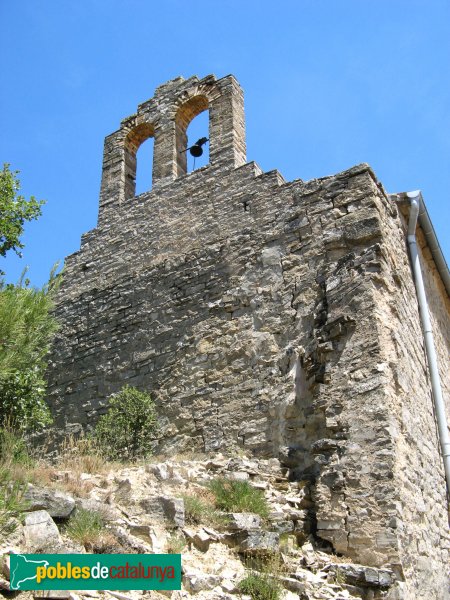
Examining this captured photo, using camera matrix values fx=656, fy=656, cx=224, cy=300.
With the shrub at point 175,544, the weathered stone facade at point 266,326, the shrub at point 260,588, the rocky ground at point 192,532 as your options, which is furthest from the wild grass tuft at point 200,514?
the weathered stone facade at point 266,326

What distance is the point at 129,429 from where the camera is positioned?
335 inches

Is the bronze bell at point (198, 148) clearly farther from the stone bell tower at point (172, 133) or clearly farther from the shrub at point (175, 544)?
the shrub at point (175, 544)

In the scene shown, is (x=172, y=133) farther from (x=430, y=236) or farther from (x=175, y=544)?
(x=175, y=544)

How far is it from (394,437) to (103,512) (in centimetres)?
279

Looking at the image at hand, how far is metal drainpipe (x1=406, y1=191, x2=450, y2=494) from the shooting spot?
796cm

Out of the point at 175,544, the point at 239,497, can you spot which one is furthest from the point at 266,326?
the point at 175,544

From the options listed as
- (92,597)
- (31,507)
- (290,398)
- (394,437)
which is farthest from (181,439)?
(92,597)

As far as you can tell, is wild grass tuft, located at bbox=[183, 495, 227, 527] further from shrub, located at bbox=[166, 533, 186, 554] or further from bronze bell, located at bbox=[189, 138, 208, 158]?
bronze bell, located at bbox=[189, 138, 208, 158]

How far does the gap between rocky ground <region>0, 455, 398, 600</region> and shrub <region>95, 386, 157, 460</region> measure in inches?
65.1

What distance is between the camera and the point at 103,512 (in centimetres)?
511

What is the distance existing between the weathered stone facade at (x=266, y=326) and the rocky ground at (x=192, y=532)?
286mm

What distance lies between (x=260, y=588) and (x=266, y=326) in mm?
3757

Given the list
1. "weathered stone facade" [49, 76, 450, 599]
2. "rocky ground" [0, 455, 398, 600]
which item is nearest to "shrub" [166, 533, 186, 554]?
"rocky ground" [0, 455, 398, 600]

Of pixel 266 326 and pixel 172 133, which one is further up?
pixel 172 133
